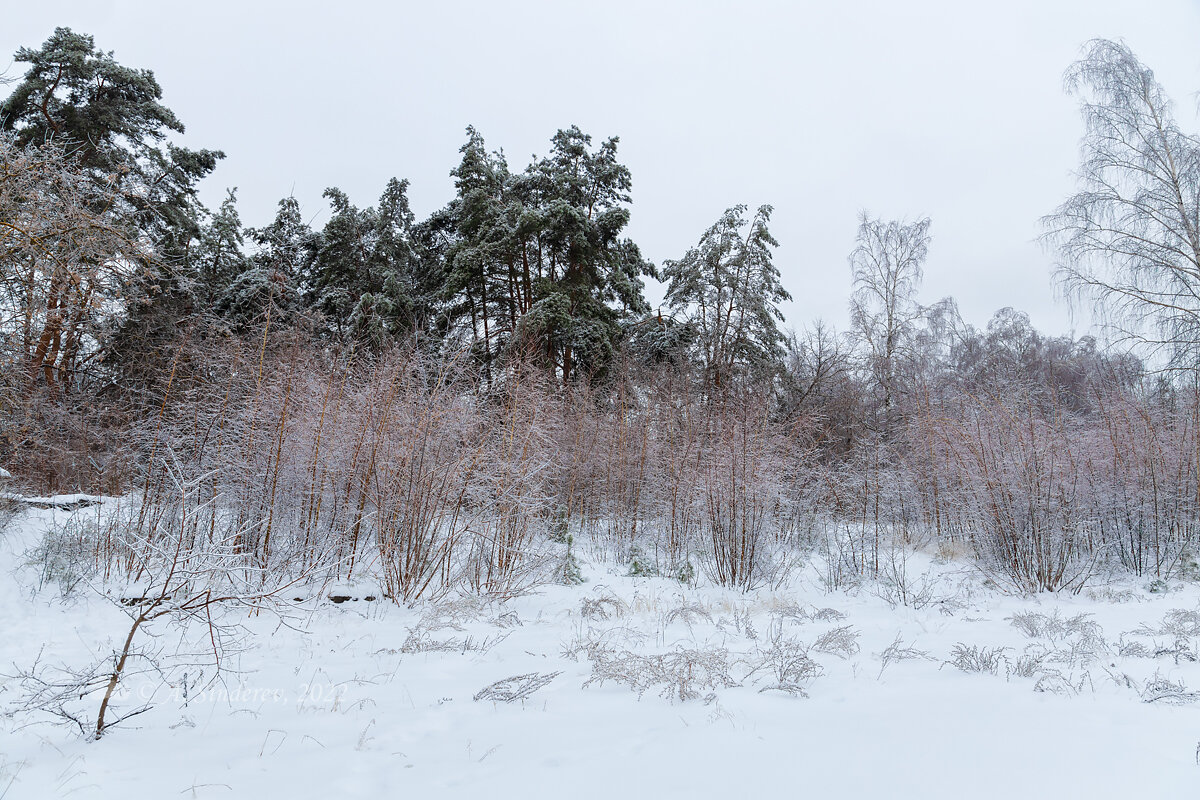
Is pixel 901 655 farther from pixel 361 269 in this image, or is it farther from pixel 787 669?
pixel 361 269

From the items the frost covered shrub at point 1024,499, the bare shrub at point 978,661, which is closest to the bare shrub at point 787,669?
the bare shrub at point 978,661

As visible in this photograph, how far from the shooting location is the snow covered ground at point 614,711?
228 cm

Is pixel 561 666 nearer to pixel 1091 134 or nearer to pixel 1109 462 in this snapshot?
pixel 1109 462

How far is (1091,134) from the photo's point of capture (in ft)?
35.7

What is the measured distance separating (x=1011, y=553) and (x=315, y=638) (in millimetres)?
8019

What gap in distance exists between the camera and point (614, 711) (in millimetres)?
3137

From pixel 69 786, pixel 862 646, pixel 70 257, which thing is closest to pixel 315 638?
pixel 69 786

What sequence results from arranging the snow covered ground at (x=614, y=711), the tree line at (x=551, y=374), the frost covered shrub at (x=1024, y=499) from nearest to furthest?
1. the snow covered ground at (x=614, y=711)
2. the tree line at (x=551, y=374)
3. the frost covered shrub at (x=1024, y=499)

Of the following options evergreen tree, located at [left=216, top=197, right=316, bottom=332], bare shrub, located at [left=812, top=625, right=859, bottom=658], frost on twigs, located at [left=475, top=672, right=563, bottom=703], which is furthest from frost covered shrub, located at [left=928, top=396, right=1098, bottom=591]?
evergreen tree, located at [left=216, top=197, right=316, bottom=332]

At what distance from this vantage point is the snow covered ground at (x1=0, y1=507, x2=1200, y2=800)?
2.28m

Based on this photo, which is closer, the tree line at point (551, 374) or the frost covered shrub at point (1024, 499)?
the tree line at point (551, 374)

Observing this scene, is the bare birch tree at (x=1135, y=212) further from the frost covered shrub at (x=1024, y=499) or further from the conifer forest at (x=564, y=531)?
the frost covered shrub at (x=1024, y=499)

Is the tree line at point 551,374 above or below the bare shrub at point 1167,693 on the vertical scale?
above

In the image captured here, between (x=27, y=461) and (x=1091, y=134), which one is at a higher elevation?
(x=1091, y=134)
